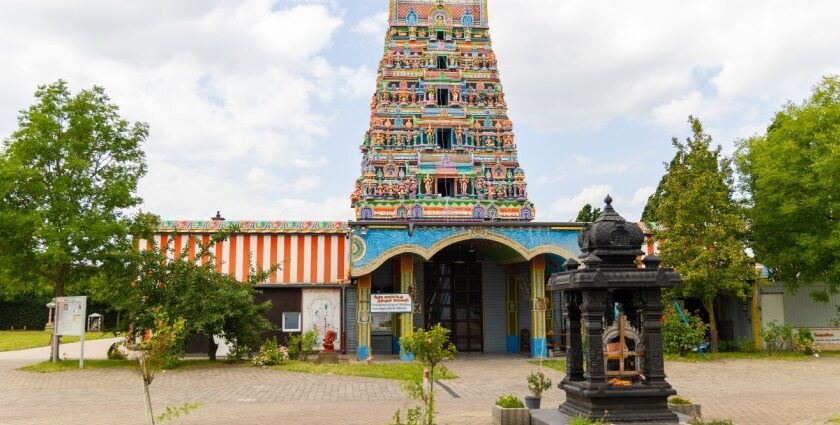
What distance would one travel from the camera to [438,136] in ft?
102

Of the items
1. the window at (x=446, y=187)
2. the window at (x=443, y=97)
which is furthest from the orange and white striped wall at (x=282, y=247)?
the window at (x=443, y=97)

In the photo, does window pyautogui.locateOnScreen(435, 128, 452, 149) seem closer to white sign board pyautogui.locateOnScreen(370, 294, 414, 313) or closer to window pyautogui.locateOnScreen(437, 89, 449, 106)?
window pyautogui.locateOnScreen(437, 89, 449, 106)

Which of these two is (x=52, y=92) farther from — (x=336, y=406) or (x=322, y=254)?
(x=336, y=406)

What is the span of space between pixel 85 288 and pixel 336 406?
16439mm

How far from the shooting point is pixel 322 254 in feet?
88.8

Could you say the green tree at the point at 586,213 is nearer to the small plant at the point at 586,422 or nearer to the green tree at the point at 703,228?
the green tree at the point at 703,228

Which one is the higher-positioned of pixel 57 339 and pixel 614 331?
pixel 614 331

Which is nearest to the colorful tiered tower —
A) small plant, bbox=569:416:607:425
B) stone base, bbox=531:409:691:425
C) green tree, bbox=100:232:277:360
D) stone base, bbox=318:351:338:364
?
green tree, bbox=100:232:277:360

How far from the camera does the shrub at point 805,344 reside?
875 inches

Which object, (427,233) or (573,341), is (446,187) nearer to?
(427,233)

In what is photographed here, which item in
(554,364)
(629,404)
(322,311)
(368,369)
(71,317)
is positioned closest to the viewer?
(629,404)

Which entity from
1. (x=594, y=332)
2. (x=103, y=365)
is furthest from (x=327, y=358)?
(x=594, y=332)

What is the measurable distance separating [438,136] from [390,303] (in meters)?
11.7

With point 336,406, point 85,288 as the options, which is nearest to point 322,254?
point 85,288
